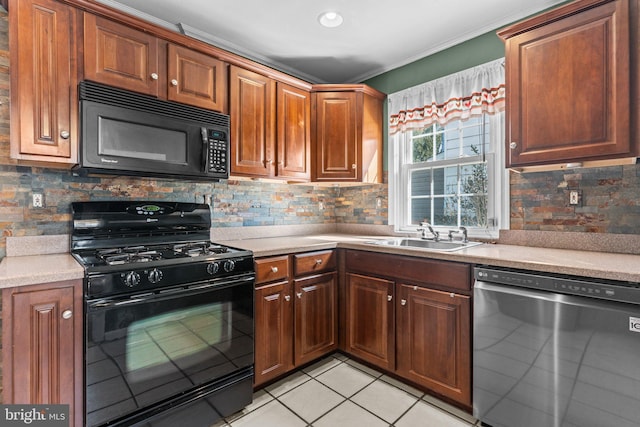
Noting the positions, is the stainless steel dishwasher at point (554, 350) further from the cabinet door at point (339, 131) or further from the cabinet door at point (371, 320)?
the cabinet door at point (339, 131)

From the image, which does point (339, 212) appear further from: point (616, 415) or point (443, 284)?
point (616, 415)

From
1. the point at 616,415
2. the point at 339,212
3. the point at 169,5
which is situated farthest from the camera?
the point at 339,212

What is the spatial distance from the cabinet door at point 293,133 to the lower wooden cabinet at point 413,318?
87 centimetres

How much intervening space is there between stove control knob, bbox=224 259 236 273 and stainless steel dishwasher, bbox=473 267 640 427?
141 centimetres

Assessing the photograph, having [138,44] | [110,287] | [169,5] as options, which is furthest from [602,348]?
[169,5]

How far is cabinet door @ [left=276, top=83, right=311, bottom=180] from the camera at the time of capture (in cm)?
259

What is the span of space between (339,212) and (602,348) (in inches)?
96.1

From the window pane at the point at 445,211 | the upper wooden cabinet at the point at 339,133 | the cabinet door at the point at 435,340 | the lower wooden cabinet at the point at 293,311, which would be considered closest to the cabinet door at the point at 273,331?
the lower wooden cabinet at the point at 293,311

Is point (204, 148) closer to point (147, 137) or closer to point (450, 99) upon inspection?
point (147, 137)

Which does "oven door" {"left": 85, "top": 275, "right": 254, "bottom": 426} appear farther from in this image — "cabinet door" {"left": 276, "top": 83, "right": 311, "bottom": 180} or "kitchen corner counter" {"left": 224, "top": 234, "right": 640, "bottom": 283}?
"cabinet door" {"left": 276, "top": 83, "right": 311, "bottom": 180}

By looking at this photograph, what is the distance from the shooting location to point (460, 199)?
263 cm

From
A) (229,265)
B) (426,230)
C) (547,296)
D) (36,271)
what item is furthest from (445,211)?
(36,271)

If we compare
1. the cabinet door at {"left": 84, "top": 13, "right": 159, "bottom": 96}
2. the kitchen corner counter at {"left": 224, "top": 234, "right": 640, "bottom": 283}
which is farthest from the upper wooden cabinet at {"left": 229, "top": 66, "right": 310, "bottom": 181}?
the kitchen corner counter at {"left": 224, "top": 234, "right": 640, "bottom": 283}

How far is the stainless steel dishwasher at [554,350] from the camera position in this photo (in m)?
1.34
